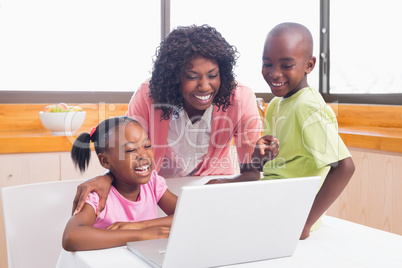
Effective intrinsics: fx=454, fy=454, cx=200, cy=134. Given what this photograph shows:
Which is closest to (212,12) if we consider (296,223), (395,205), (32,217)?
(395,205)

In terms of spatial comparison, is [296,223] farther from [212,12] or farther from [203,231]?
[212,12]

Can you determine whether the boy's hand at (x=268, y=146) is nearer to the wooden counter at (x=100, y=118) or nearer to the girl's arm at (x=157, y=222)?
the girl's arm at (x=157, y=222)

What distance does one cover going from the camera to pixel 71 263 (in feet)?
2.67

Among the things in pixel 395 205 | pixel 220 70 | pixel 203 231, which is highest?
→ pixel 220 70

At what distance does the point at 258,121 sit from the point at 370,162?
0.82 metres

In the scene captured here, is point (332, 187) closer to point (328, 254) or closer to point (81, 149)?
point (328, 254)

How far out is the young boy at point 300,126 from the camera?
93 cm

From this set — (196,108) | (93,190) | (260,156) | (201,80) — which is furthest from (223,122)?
(93,190)

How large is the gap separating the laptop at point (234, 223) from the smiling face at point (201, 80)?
62cm

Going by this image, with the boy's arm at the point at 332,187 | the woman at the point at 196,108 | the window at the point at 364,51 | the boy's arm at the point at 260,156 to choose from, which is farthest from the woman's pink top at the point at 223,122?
the window at the point at 364,51

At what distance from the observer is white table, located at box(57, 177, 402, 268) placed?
2.50ft

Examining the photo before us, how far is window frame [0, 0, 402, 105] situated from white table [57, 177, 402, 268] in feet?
5.98

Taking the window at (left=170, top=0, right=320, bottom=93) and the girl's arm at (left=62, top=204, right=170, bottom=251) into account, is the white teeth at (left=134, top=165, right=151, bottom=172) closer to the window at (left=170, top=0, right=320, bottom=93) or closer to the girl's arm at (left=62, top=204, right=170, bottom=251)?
the girl's arm at (left=62, top=204, right=170, bottom=251)

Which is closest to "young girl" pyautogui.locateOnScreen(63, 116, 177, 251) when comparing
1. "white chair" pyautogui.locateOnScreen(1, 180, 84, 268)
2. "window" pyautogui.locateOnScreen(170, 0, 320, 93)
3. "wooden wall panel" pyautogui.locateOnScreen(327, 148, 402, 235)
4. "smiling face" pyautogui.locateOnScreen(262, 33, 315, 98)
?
"white chair" pyautogui.locateOnScreen(1, 180, 84, 268)
